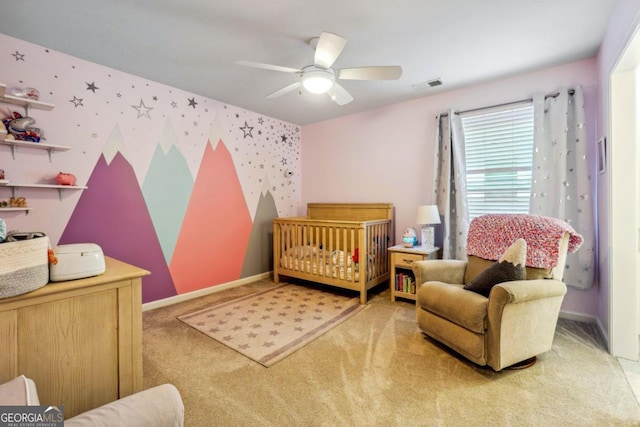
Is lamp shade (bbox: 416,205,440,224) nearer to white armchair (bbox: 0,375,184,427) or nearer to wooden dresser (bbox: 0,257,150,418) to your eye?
wooden dresser (bbox: 0,257,150,418)

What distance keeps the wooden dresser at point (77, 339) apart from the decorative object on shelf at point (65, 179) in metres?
1.63

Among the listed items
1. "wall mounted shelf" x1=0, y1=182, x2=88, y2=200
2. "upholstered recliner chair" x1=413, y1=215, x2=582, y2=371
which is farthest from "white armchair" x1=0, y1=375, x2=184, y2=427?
"wall mounted shelf" x1=0, y1=182, x2=88, y2=200

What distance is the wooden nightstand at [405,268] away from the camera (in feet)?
10.4

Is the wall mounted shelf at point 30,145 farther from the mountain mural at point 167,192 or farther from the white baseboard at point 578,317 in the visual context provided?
the white baseboard at point 578,317

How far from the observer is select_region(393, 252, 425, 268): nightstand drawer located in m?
3.15

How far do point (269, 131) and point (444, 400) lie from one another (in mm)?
3758

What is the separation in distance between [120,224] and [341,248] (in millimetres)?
2456

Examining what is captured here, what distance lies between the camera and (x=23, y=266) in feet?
3.50

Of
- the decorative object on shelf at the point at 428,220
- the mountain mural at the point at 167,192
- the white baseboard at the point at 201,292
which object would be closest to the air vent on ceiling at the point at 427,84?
the decorative object on shelf at the point at 428,220

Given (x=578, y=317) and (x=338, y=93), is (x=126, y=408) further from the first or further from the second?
(x=578, y=317)

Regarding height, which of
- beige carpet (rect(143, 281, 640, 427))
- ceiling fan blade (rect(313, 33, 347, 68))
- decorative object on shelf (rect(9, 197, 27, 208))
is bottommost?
beige carpet (rect(143, 281, 640, 427))

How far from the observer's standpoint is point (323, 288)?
3.78m

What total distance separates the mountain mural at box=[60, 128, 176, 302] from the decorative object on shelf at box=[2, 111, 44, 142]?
19.3 inches

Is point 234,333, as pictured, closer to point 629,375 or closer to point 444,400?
point 444,400
